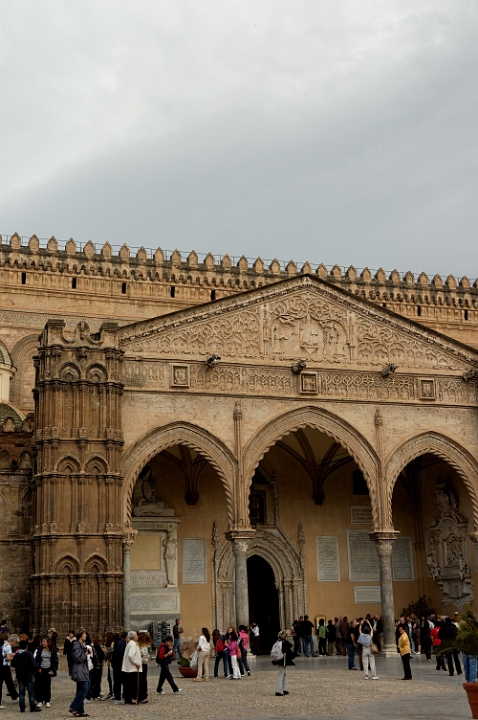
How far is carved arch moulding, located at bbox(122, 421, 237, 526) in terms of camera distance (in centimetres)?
2645

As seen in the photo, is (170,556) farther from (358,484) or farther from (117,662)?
(117,662)

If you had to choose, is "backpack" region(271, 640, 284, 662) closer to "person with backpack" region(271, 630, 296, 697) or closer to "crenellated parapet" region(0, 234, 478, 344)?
"person with backpack" region(271, 630, 296, 697)

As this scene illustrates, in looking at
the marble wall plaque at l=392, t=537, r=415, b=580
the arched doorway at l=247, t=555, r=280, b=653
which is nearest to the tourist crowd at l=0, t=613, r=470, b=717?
the arched doorway at l=247, t=555, r=280, b=653

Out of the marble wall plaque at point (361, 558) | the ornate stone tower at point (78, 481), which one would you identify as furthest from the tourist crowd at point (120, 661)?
the marble wall plaque at point (361, 558)

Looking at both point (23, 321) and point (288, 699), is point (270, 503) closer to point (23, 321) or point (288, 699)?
point (23, 321)

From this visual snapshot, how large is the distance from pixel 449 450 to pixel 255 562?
7.16 meters

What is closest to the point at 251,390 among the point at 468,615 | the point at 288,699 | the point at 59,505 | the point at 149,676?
the point at 59,505

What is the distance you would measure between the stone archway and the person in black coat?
43.1 ft

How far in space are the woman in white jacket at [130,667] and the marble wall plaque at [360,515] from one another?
17.0 m

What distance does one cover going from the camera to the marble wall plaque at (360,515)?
3303 cm

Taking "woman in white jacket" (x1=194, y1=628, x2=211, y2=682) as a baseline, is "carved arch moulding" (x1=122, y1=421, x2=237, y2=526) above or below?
above

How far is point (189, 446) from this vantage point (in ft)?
89.0

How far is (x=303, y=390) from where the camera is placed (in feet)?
93.2

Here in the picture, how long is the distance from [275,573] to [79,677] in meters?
16.8
